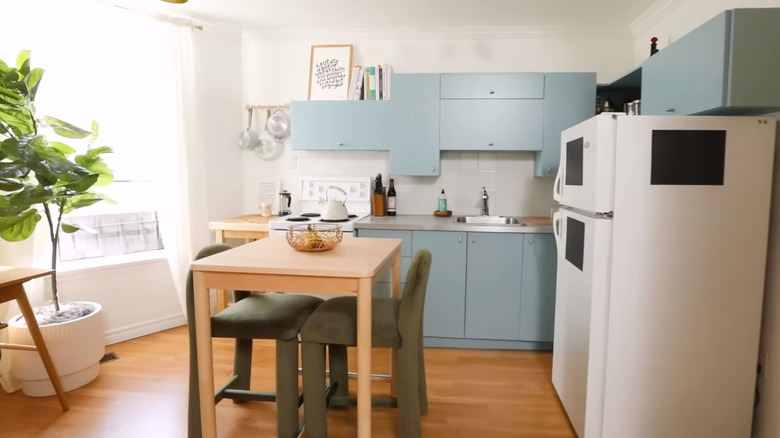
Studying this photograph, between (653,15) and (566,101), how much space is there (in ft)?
2.61

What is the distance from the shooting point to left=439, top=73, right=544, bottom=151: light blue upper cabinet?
125 inches

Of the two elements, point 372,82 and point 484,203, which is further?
point 484,203

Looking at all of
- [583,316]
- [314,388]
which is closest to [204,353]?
[314,388]

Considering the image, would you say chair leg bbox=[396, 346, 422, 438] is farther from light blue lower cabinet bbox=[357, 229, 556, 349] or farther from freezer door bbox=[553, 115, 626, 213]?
light blue lower cabinet bbox=[357, 229, 556, 349]

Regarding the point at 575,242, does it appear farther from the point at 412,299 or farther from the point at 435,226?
the point at 435,226

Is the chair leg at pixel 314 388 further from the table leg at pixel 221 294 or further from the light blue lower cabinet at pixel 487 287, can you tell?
the table leg at pixel 221 294

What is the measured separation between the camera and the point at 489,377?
2701 mm

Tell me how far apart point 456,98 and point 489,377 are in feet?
6.24

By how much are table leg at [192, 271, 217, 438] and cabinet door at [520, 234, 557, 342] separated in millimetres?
2054

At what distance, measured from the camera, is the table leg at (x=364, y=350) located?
63.7 inches

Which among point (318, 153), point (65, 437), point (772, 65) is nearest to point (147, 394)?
point (65, 437)

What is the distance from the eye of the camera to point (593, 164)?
1825 millimetres

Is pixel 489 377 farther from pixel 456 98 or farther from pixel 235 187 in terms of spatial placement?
pixel 235 187

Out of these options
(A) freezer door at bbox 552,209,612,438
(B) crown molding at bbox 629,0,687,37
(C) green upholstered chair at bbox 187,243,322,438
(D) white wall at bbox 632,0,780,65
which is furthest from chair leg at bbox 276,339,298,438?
(B) crown molding at bbox 629,0,687,37
